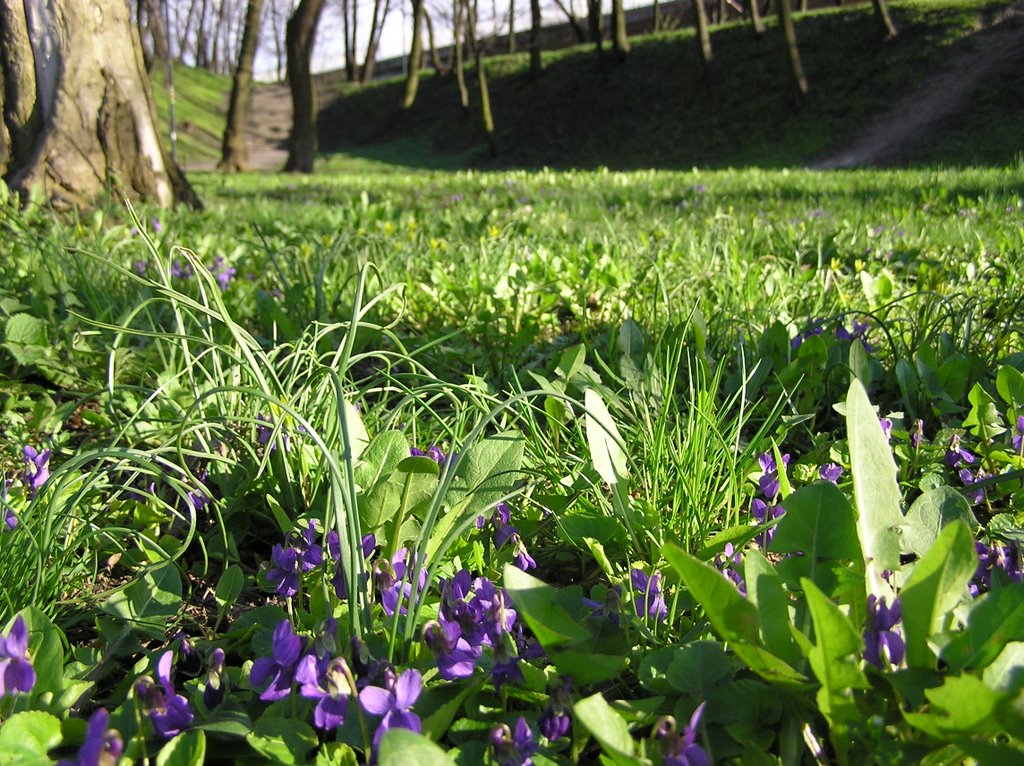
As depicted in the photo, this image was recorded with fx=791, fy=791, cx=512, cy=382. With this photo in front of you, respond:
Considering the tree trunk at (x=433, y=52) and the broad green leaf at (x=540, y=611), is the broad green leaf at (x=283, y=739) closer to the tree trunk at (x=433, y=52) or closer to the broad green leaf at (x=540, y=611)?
the broad green leaf at (x=540, y=611)

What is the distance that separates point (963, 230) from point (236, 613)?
4.22 metres

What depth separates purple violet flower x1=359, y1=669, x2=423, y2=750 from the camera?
32.4 inches

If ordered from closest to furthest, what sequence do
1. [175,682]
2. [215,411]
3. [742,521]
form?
Result: [175,682]
[742,521]
[215,411]

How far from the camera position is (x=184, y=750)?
86cm

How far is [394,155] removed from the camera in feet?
97.3

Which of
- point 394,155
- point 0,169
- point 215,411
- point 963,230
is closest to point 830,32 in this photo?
→ point 394,155

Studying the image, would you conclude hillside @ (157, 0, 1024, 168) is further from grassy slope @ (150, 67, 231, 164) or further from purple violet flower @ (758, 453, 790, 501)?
purple violet flower @ (758, 453, 790, 501)

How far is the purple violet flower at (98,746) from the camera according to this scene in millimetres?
772

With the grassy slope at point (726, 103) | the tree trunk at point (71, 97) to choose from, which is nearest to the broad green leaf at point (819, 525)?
the tree trunk at point (71, 97)

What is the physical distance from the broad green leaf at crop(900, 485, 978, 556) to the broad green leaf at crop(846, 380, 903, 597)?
0.08m

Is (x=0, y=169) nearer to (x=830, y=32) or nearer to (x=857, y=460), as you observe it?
(x=857, y=460)

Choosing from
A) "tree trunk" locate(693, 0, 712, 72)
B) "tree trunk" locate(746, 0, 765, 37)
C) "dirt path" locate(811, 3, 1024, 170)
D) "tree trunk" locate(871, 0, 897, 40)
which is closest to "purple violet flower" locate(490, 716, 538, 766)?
"dirt path" locate(811, 3, 1024, 170)

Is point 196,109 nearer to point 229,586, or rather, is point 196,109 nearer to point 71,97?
point 71,97

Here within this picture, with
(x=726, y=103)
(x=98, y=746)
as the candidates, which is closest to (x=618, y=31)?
(x=726, y=103)
